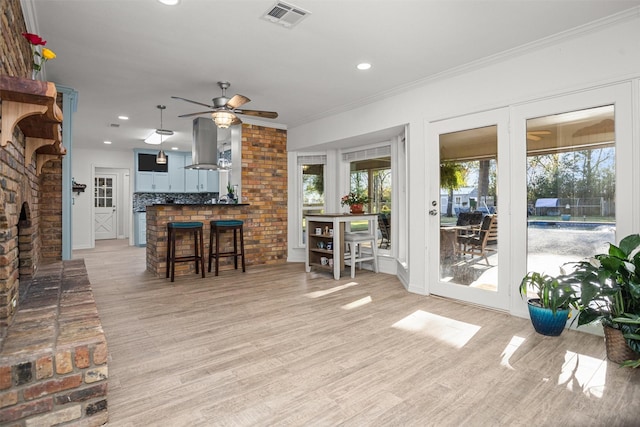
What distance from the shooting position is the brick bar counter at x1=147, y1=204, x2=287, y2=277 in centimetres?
486

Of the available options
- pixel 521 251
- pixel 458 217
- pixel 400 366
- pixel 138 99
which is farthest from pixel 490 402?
pixel 138 99

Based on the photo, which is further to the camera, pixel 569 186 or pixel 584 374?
pixel 569 186

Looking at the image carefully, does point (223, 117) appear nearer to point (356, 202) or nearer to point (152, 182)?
point (356, 202)

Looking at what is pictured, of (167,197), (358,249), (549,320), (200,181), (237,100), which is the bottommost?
(549,320)

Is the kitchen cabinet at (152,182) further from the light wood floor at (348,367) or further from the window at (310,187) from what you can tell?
the light wood floor at (348,367)

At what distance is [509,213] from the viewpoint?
321 cm

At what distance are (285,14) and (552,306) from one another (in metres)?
2.95

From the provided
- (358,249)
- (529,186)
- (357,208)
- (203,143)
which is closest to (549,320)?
(529,186)

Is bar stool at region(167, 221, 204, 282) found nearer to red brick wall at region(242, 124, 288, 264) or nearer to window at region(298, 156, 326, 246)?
red brick wall at region(242, 124, 288, 264)

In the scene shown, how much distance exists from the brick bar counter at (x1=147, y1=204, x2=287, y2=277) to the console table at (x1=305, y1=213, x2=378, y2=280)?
3.51 ft

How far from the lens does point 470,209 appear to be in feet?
11.9

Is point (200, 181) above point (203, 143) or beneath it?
beneath

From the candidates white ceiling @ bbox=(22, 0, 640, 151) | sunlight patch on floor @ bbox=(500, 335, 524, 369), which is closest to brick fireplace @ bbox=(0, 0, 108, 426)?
white ceiling @ bbox=(22, 0, 640, 151)

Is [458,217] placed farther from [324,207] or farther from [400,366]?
[324,207]
